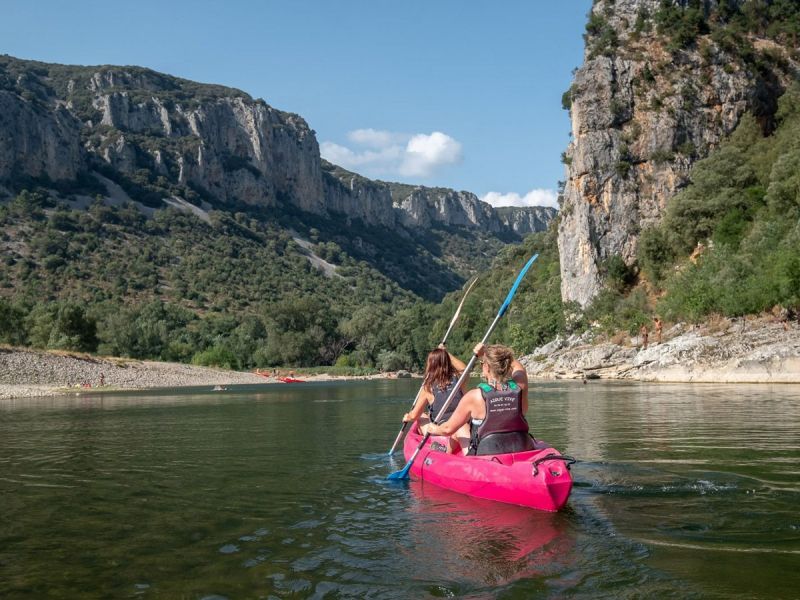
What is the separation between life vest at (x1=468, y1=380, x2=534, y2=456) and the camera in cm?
764

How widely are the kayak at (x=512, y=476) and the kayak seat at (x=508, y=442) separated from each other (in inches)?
3.8

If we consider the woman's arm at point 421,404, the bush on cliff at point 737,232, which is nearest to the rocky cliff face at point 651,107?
the bush on cliff at point 737,232

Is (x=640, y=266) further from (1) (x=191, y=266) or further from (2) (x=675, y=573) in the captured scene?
(1) (x=191, y=266)

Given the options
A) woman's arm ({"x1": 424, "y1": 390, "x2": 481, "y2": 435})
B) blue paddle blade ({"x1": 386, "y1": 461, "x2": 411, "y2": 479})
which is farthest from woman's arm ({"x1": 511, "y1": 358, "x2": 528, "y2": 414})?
blue paddle blade ({"x1": 386, "y1": 461, "x2": 411, "y2": 479})

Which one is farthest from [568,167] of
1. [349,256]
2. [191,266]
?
[349,256]

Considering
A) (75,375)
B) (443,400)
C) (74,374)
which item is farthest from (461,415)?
(74,374)

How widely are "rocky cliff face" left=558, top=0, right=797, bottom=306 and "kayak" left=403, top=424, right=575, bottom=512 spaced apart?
5408 cm

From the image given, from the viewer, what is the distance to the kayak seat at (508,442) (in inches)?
310

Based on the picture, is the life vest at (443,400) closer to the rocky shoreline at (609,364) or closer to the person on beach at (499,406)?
the person on beach at (499,406)

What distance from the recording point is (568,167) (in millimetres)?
69000

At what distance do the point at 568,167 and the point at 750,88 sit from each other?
715 inches

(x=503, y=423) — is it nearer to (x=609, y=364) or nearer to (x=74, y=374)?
(x=609, y=364)

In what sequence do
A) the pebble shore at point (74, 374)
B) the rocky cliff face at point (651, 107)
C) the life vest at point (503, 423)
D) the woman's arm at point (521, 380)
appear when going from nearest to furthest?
1. the life vest at point (503, 423)
2. the woman's arm at point (521, 380)
3. the pebble shore at point (74, 374)
4. the rocky cliff face at point (651, 107)

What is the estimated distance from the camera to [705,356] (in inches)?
1435
